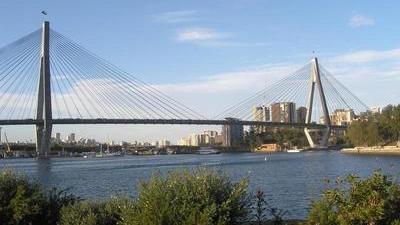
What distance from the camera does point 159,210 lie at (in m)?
8.97

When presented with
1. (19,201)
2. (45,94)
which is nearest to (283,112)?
(45,94)

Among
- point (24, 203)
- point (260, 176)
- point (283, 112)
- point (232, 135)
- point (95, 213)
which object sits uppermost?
point (283, 112)

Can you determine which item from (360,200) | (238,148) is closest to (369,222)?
(360,200)

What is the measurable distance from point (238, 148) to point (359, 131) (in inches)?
2152

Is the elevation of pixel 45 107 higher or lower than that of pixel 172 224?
higher

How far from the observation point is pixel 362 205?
29.0 ft

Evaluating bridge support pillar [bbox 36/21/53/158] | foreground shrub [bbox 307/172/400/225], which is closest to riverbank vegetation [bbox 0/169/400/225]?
foreground shrub [bbox 307/172/400/225]

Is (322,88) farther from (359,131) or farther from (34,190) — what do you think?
(34,190)

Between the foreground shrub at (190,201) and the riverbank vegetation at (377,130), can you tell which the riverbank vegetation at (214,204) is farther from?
the riverbank vegetation at (377,130)

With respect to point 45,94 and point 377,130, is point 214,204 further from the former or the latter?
point 377,130

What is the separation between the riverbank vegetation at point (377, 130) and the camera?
106 m

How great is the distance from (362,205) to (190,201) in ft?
7.76

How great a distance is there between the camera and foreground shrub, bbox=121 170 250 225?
8.89m

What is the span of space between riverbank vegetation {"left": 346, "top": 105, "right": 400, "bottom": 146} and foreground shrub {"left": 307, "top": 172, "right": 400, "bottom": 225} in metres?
97.9
